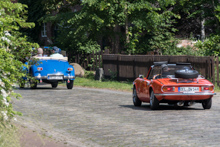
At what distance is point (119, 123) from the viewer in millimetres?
11406

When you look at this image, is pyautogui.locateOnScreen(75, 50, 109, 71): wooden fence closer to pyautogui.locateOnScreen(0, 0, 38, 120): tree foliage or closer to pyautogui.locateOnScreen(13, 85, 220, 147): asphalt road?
pyautogui.locateOnScreen(13, 85, 220, 147): asphalt road

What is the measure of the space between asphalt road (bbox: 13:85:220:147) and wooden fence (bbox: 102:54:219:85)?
4.86 m

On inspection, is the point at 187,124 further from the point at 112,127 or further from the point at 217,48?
the point at 217,48

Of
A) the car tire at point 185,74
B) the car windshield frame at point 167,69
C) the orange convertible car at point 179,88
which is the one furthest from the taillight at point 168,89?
the car windshield frame at point 167,69

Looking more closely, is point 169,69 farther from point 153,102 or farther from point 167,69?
point 153,102

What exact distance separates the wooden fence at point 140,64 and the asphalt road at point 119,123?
486cm

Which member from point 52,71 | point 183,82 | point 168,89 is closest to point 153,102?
point 168,89

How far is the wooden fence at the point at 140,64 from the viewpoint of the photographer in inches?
866

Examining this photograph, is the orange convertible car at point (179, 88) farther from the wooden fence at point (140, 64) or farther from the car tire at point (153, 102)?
the wooden fence at point (140, 64)

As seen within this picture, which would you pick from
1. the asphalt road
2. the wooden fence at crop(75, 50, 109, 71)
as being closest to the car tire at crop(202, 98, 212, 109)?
the asphalt road

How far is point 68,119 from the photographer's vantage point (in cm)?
1234

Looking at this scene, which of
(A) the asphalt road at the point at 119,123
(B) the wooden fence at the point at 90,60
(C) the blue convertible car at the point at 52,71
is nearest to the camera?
(A) the asphalt road at the point at 119,123

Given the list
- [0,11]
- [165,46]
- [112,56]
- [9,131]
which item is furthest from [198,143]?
[165,46]

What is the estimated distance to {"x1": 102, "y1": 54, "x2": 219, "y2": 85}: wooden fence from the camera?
2198 cm
